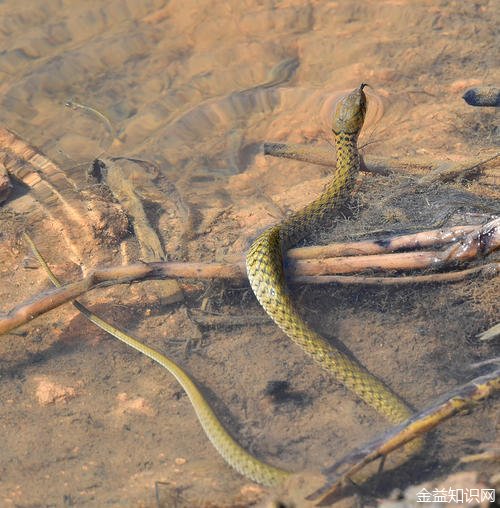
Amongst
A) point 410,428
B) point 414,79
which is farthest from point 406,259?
point 414,79

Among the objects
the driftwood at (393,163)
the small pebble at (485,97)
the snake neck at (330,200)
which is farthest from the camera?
the small pebble at (485,97)

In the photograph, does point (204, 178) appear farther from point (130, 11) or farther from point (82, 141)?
point (130, 11)

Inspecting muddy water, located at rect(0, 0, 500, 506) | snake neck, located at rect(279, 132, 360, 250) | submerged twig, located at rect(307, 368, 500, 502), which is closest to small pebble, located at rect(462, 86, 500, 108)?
muddy water, located at rect(0, 0, 500, 506)

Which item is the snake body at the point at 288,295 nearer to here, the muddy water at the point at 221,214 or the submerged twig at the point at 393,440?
the muddy water at the point at 221,214

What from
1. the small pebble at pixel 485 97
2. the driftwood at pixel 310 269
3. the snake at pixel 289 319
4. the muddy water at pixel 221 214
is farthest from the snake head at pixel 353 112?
the driftwood at pixel 310 269

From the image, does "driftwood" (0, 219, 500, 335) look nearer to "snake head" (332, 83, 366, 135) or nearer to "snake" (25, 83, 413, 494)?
"snake" (25, 83, 413, 494)
